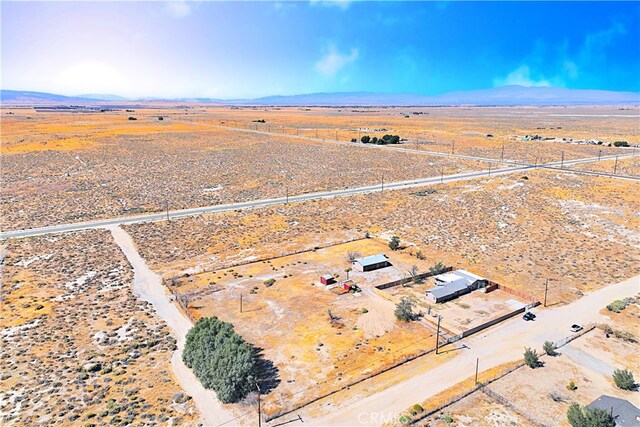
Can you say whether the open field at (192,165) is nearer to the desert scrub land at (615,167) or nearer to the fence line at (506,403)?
the desert scrub land at (615,167)

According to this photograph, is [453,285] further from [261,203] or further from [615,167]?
[615,167]

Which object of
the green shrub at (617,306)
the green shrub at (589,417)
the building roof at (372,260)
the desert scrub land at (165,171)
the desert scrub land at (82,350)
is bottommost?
the desert scrub land at (82,350)

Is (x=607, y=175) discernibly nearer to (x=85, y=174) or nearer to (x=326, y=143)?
(x=326, y=143)

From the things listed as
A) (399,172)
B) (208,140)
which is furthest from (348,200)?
(208,140)

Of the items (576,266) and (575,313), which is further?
(576,266)

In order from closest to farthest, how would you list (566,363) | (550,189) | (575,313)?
(566,363)
(575,313)
(550,189)

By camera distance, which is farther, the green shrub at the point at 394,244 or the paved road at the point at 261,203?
the paved road at the point at 261,203

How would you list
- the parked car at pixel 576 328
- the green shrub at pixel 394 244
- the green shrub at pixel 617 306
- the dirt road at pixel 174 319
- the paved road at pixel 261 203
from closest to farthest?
1. the dirt road at pixel 174 319
2. the parked car at pixel 576 328
3. the green shrub at pixel 617 306
4. the green shrub at pixel 394 244
5. the paved road at pixel 261 203

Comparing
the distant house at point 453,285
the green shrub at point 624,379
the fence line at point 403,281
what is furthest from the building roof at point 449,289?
the green shrub at point 624,379
